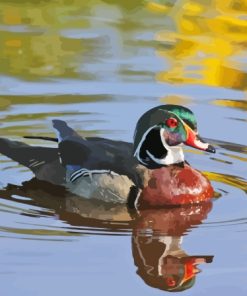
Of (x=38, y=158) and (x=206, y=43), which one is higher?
(x=206, y=43)

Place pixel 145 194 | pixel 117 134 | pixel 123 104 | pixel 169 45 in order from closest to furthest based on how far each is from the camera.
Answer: pixel 145 194, pixel 117 134, pixel 123 104, pixel 169 45

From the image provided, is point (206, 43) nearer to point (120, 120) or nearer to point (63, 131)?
point (120, 120)

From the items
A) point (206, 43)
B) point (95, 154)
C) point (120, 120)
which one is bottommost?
point (120, 120)

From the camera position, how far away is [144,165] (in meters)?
8.97

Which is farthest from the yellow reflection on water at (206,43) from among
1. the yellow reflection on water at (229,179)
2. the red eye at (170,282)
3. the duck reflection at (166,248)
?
the red eye at (170,282)

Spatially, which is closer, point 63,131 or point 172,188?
point 172,188

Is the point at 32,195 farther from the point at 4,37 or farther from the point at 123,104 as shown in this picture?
the point at 4,37

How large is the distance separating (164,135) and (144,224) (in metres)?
0.94

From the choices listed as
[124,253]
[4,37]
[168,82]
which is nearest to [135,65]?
[168,82]

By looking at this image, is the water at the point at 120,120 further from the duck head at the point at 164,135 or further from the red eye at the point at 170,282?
the duck head at the point at 164,135

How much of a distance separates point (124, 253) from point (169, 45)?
578 cm

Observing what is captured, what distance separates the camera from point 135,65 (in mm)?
12195

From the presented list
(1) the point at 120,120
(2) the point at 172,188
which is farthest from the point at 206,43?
(2) the point at 172,188

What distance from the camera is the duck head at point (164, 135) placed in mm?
8906
